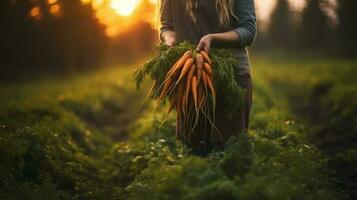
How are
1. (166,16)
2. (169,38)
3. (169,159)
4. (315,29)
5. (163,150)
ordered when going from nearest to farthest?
(169,38) < (166,16) < (169,159) < (163,150) < (315,29)

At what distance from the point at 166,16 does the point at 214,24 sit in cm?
54

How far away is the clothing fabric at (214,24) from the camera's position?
509cm

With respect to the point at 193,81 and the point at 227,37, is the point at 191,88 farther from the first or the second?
the point at 227,37

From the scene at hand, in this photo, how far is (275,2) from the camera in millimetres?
82250

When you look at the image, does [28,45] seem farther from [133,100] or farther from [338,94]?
[338,94]

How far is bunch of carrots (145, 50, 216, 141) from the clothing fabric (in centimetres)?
33

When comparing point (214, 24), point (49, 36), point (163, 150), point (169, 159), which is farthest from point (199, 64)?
point (49, 36)

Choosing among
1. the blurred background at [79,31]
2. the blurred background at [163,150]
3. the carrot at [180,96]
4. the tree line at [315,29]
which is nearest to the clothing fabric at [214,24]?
the carrot at [180,96]

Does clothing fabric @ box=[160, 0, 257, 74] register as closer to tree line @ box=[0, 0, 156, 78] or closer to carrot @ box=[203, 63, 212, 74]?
carrot @ box=[203, 63, 212, 74]

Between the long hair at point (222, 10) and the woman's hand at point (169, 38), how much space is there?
0.92ft

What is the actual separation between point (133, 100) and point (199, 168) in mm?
13667

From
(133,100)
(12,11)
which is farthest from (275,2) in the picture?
(133,100)

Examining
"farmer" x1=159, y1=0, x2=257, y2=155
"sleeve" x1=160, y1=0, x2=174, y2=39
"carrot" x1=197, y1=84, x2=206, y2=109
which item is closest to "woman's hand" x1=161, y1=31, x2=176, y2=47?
Result: "farmer" x1=159, y1=0, x2=257, y2=155

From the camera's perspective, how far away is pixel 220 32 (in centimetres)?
519
